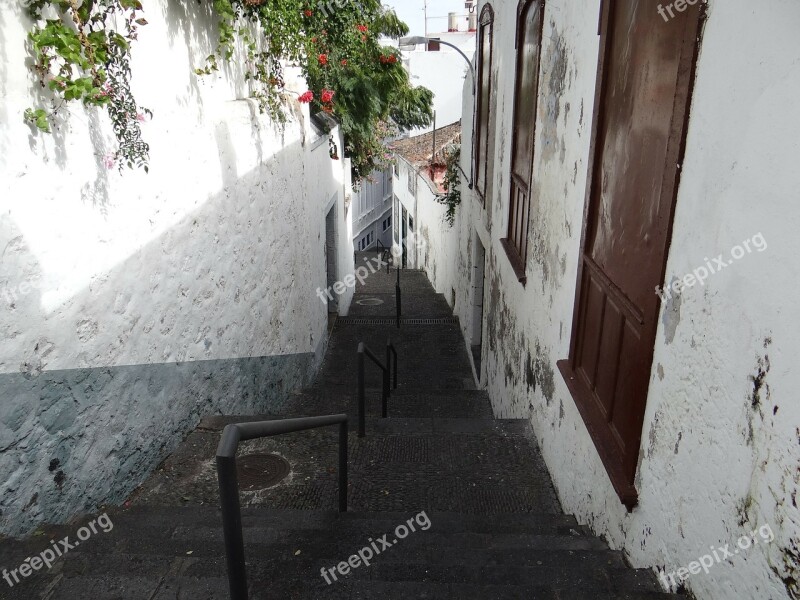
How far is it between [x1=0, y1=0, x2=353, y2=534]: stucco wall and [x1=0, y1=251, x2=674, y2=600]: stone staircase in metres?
0.29

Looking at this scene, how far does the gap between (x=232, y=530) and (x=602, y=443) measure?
162 cm

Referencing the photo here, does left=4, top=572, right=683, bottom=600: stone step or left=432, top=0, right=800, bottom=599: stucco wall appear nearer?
left=432, top=0, right=800, bottom=599: stucco wall

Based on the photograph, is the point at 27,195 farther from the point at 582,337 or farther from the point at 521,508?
the point at 521,508

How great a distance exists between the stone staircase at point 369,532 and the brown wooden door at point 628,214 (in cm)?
57

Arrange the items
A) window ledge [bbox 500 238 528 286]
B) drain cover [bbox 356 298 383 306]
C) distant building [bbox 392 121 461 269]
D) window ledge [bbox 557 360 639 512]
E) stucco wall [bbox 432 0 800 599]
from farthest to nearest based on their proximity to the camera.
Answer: distant building [bbox 392 121 461 269]
drain cover [bbox 356 298 383 306]
window ledge [bbox 500 238 528 286]
window ledge [bbox 557 360 639 512]
stucco wall [bbox 432 0 800 599]

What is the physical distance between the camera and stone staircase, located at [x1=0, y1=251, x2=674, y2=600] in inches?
88.9

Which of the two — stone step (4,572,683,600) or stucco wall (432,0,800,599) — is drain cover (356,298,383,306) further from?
stone step (4,572,683,600)

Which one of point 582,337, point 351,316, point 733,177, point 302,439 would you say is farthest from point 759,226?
point 351,316

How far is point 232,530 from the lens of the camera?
78.4 inches

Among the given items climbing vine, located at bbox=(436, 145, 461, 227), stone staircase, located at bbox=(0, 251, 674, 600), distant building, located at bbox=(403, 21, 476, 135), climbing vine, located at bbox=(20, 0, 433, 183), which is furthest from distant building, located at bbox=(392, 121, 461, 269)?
stone staircase, located at bbox=(0, 251, 674, 600)

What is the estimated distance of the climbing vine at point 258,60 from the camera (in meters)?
2.67

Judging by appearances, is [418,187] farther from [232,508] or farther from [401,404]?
[232,508]

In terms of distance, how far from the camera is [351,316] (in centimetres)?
1281

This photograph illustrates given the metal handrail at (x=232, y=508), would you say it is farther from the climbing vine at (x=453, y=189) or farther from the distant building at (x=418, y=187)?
the distant building at (x=418, y=187)
